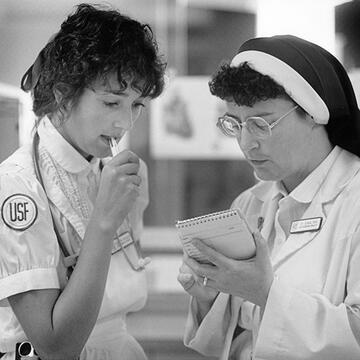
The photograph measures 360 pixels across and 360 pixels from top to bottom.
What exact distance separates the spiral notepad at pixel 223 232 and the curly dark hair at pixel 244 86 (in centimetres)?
36

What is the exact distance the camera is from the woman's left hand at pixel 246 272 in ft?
5.04

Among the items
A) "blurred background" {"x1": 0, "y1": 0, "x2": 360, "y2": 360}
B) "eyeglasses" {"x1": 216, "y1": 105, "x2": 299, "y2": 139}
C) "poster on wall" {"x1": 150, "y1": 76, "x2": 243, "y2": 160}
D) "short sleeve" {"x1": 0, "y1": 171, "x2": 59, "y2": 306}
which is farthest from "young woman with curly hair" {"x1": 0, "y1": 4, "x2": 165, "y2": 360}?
"poster on wall" {"x1": 150, "y1": 76, "x2": 243, "y2": 160}

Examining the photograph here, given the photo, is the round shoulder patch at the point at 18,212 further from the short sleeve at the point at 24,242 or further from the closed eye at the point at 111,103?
the closed eye at the point at 111,103

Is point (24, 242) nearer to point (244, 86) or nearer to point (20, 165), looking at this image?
point (20, 165)

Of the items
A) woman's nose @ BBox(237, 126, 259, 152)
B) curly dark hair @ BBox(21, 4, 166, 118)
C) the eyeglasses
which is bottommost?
woman's nose @ BBox(237, 126, 259, 152)

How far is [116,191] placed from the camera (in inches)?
63.2

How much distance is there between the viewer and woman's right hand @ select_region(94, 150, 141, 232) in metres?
1.58

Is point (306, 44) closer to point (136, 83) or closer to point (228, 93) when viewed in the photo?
point (228, 93)

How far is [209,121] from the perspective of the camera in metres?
3.64

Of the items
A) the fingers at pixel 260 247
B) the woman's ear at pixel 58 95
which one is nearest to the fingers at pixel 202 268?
the fingers at pixel 260 247

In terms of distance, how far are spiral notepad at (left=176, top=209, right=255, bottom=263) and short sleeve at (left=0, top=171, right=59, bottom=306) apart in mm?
322

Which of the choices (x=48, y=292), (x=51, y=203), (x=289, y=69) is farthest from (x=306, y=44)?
(x=48, y=292)

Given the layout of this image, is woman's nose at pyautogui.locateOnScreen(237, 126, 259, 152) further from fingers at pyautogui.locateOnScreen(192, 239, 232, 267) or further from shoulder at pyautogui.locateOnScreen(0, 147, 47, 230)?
shoulder at pyautogui.locateOnScreen(0, 147, 47, 230)

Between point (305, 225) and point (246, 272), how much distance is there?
0.25m
